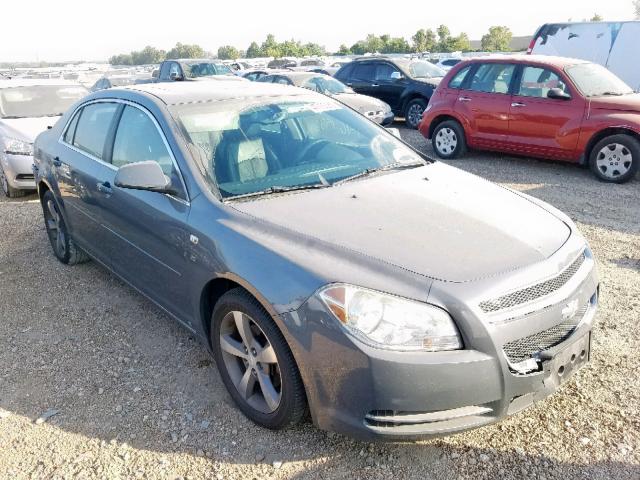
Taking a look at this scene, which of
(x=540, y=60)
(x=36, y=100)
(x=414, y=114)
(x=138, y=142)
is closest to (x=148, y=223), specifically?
(x=138, y=142)

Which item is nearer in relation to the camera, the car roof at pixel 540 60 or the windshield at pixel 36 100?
the car roof at pixel 540 60

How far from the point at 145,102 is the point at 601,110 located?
621 cm

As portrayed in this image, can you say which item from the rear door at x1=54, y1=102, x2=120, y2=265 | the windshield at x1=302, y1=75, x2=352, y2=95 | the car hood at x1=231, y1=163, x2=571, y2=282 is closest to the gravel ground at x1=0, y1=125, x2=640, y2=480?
the rear door at x1=54, y1=102, x2=120, y2=265

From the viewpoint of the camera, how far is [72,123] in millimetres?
4512

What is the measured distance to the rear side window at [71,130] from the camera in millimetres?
4449

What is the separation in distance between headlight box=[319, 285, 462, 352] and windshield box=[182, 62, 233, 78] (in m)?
15.1

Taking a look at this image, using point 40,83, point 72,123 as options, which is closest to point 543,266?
point 72,123

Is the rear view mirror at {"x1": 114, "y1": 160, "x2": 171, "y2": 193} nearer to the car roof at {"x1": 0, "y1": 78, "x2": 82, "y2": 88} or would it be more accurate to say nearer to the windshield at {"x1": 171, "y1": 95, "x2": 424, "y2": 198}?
the windshield at {"x1": 171, "y1": 95, "x2": 424, "y2": 198}

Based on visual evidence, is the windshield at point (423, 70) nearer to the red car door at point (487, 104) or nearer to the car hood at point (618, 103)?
the red car door at point (487, 104)

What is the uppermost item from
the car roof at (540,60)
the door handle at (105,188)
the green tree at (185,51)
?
the car roof at (540,60)

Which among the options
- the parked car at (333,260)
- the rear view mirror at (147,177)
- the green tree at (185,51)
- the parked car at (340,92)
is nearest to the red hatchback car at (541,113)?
the parked car at (340,92)

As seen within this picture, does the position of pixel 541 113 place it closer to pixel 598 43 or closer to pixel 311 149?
pixel 311 149

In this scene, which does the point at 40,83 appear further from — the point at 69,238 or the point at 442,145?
the point at 442,145

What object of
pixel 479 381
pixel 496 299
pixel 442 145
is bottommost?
pixel 442 145
